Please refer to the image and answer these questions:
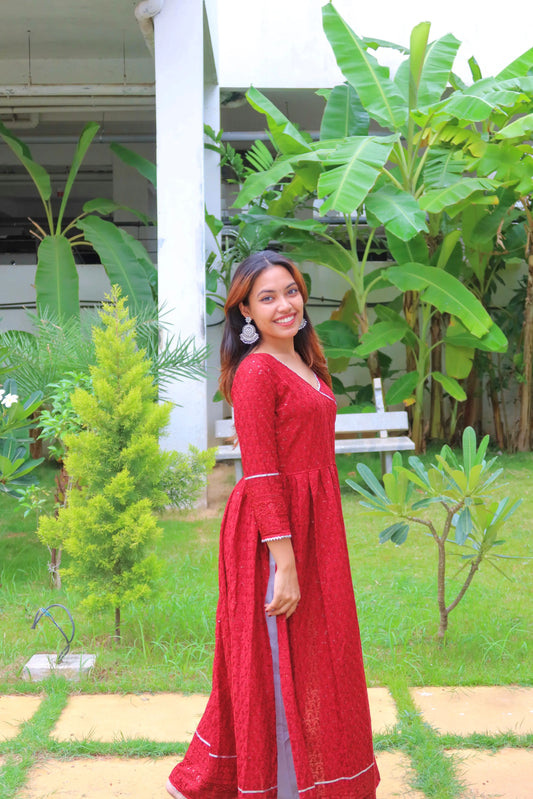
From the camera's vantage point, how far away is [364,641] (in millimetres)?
3580

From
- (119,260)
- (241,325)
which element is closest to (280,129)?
(119,260)

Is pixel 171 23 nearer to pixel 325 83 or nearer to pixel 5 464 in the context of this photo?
pixel 325 83

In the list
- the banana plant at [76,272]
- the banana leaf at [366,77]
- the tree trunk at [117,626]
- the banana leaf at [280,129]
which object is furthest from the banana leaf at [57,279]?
the tree trunk at [117,626]

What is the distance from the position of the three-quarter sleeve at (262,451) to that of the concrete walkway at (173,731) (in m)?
1.01

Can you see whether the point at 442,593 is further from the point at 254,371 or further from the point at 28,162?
the point at 28,162

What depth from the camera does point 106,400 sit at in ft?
11.4

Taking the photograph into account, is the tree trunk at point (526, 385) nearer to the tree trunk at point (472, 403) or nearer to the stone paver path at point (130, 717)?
the tree trunk at point (472, 403)

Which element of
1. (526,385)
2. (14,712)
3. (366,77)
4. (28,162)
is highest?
(366,77)

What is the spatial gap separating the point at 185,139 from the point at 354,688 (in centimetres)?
474

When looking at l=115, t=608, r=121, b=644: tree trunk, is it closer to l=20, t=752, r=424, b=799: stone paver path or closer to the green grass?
the green grass

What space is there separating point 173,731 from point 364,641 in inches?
41.0

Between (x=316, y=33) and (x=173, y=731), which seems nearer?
(x=173, y=731)

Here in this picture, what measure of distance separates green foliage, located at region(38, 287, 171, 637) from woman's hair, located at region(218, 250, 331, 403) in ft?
4.17

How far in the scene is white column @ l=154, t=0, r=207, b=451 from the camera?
5.94 m
